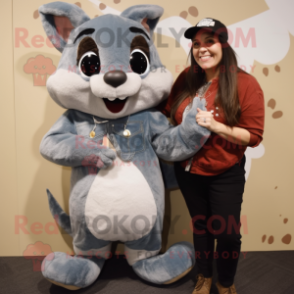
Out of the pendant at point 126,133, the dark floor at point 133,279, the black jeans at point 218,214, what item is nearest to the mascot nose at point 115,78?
the pendant at point 126,133

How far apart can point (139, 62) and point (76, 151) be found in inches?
20.6

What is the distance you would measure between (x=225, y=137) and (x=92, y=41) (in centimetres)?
76

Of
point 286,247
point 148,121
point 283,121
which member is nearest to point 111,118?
point 148,121

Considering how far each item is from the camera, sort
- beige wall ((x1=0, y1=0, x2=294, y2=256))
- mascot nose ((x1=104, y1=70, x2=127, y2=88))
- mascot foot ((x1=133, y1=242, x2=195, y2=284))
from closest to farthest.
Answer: mascot nose ((x1=104, y1=70, x2=127, y2=88)), mascot foot ((x1=133, y1=242, x2=195, y2=284)), beige wall ((x1=0, y1=0, x2=294, y2=256))

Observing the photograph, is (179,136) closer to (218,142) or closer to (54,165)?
(218,142)

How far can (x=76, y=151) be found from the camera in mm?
1233

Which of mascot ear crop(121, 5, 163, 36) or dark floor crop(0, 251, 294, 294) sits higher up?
mascot ear crop(121, 5, 163, 36)

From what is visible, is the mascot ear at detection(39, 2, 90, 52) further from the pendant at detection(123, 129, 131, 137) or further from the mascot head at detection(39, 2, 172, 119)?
the pendant at detection(123, 129, 131, 137)

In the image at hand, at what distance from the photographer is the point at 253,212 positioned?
1.81 metres

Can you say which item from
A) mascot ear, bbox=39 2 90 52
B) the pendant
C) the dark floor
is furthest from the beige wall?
the pendant

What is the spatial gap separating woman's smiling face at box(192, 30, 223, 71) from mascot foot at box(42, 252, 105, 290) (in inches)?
46.7

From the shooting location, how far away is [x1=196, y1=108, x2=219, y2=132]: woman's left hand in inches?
45.8

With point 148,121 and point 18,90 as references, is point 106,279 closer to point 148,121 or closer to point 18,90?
point 148,121

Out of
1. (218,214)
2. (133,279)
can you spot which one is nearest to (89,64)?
(218,214)
